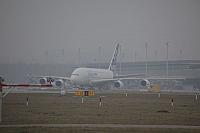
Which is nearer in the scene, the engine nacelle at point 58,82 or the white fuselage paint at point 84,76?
the engine nacelle at point 58,82

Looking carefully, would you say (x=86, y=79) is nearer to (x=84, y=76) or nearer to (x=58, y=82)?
(x=84, y=76)

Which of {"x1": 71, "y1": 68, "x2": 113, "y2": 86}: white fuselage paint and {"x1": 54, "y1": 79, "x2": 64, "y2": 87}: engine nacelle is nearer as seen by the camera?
{"x1": 54, "y1": 79, "x2": 64, "y2": 87}: engine nacelle

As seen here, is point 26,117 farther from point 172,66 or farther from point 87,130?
point 172,66

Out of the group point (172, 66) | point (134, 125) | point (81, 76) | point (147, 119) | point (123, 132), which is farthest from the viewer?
point (172, 66)

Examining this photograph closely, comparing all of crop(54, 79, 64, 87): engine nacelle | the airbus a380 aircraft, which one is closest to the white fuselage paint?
the airbus a380 aircraft

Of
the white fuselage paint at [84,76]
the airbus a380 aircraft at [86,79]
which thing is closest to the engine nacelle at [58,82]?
the airbus a380 aircraft at [86,79]

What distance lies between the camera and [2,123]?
91.5 ft

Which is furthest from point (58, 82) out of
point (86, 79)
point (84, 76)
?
point (86, 79)

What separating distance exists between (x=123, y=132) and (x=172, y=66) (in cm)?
16178

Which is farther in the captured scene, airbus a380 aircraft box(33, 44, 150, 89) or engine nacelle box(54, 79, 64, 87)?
airbus a380 aircraft box(33, 44, 150, 89)

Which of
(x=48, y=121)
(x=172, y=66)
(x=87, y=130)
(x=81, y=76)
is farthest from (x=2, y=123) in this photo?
(x=172, y=66)

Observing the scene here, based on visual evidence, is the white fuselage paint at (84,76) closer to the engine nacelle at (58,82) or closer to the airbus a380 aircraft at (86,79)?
the airbus a380 aircraft at (86,79)

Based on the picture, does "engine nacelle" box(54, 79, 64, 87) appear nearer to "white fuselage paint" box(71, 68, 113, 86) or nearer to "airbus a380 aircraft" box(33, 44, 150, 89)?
"airbus a380 aircraft" box(33, 44, 150, 89)

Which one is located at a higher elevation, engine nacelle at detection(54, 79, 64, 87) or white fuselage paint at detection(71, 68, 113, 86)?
white fuselage paint at detection(71, 68, 113, 86)
